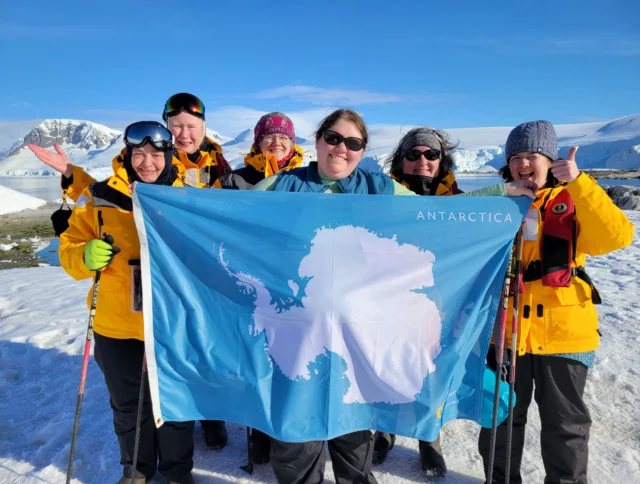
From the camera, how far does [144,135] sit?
2883 millimetres

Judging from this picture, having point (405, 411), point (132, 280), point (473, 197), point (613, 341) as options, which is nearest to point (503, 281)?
point (473, 197)

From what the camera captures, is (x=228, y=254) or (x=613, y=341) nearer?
(x=228, y=254)

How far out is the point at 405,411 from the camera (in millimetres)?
2742

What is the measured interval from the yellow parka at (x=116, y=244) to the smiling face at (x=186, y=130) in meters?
0.84

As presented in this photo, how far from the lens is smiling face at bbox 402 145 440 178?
3.65m

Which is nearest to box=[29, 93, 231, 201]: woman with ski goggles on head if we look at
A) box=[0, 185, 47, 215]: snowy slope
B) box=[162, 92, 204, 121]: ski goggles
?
box=[162, 92, 204, 121]: ski goggles

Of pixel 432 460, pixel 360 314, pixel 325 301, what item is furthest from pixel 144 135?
pixel 432 460

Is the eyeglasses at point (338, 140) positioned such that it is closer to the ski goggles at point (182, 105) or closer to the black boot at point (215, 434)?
the ski goggles at point (182, 105)

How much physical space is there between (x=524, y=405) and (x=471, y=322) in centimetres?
Result: 81

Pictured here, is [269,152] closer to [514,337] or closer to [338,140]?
[338,140]

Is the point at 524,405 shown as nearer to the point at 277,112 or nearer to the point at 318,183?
the point at 318,183

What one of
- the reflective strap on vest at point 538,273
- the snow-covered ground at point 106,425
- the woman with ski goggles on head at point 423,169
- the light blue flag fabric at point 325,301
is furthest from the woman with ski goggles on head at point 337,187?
the woman with ski goggles on head at point 423,169

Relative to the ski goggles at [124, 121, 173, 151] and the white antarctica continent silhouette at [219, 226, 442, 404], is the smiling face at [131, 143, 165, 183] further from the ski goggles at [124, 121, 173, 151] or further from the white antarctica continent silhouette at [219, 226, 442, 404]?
the white antarctica continent silhouette at [219, 226, 442, 404]

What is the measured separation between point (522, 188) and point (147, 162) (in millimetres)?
2400
